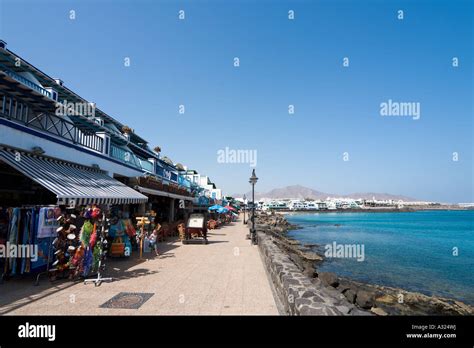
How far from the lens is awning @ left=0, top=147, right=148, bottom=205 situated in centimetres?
732

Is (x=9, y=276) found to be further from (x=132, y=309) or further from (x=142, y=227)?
(x=142, y=227)

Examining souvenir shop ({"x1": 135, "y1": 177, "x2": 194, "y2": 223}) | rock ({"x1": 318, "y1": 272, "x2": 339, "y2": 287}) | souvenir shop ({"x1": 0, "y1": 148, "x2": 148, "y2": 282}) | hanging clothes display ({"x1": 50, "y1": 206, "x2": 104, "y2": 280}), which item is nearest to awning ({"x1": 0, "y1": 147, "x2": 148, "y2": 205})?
souvenir shop ({"x1": 0, "y1": 148, "x2": 148, "y2": 282})

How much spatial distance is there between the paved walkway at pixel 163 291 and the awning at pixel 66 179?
2399mm

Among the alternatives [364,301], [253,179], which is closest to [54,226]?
[364,301]

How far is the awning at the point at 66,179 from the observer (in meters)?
7.32

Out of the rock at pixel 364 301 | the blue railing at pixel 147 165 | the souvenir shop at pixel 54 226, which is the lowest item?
the rock at pixel 364 301

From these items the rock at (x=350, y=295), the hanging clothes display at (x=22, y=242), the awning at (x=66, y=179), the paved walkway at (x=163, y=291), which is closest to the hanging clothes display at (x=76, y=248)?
the paved walkway at (x=163, y=291)

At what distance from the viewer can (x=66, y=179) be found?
8.68 m

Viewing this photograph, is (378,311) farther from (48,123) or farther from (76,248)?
(48,123)

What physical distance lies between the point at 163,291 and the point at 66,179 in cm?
491

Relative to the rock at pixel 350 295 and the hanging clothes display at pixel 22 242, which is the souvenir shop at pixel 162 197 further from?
the rock at pixel 350 295
